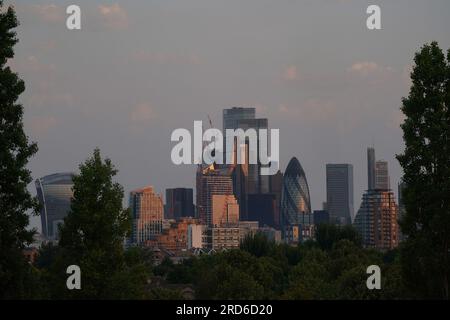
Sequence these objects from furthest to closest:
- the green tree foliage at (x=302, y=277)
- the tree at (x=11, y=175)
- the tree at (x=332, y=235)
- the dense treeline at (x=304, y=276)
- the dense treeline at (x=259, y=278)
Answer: the tree at (x=332, y=235) < the dense treeline at (x=304, y=276) < the green tree foliage at (x=302, y=277) < the dense treeline at (x=259, y=278) < the tree at (x=11, y=175)

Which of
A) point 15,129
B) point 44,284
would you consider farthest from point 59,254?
point 15,129

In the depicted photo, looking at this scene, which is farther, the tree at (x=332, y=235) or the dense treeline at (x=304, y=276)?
the tree at (x=332, y=235)

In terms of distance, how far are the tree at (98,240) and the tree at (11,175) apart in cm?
456

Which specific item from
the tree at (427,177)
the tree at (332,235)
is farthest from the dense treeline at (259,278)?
the tree at (427,177)

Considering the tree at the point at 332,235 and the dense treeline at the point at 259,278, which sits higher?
the tree at the point at 332,235

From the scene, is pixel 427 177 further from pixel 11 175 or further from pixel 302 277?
pixel 302 277

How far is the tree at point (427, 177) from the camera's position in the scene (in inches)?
2028

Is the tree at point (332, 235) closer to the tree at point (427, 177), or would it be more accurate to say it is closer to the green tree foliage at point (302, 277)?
the green tree foliage at point (302, 277)

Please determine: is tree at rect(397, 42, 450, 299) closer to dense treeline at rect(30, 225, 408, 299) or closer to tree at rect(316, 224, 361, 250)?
dense treeline at rect(30, 225, 408, 299)

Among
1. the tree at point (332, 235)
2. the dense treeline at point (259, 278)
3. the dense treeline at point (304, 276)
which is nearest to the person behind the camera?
the dense treeline at point (259, 278)

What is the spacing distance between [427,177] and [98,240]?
16.8m

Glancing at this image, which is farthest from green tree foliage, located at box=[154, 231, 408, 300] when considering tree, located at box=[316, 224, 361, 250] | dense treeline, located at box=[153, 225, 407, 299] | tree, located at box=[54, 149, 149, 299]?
tree, located at box=[54, 149, 149, 299]

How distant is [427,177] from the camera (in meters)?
52.4
